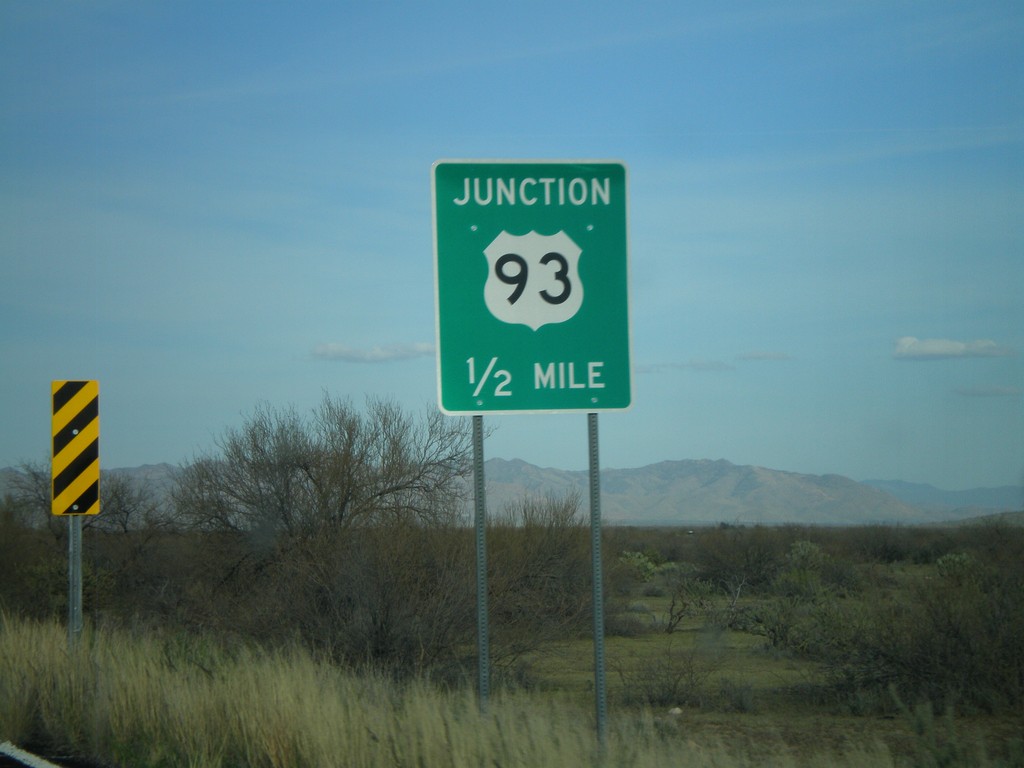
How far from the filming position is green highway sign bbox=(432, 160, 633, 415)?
233 inches

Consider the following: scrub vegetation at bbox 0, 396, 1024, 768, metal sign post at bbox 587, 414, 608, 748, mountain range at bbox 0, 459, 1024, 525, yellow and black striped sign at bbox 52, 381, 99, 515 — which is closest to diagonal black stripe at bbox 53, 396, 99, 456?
yellow and black striped sign at bbox 52, 381, 99, 515

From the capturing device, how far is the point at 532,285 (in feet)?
19.6

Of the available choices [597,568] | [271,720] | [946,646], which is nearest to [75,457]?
[271,720]

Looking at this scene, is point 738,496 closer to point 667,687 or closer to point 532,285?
point 667,687

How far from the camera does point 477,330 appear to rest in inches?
234

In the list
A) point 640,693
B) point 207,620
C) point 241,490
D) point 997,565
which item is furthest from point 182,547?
point 997,565

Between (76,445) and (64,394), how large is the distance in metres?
0.60

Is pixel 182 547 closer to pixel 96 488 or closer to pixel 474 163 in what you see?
pixel 96 488

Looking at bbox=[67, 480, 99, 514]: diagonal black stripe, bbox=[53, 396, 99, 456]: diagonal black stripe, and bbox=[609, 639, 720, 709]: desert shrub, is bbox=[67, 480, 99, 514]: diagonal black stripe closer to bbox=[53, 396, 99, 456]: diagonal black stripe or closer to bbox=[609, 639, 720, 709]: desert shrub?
bbox=[53, 396, 99, 456]: diagonal black stripe

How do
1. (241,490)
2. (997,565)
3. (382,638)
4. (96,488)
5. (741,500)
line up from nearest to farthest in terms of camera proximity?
(96,488) → (382,638) → (997,565) → (241,490) → (741,500)

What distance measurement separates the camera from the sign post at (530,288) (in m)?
5.91

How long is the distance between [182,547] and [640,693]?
1373cm

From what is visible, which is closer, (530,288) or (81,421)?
(530,288)

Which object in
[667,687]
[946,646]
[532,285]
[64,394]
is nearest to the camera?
[532,285]
